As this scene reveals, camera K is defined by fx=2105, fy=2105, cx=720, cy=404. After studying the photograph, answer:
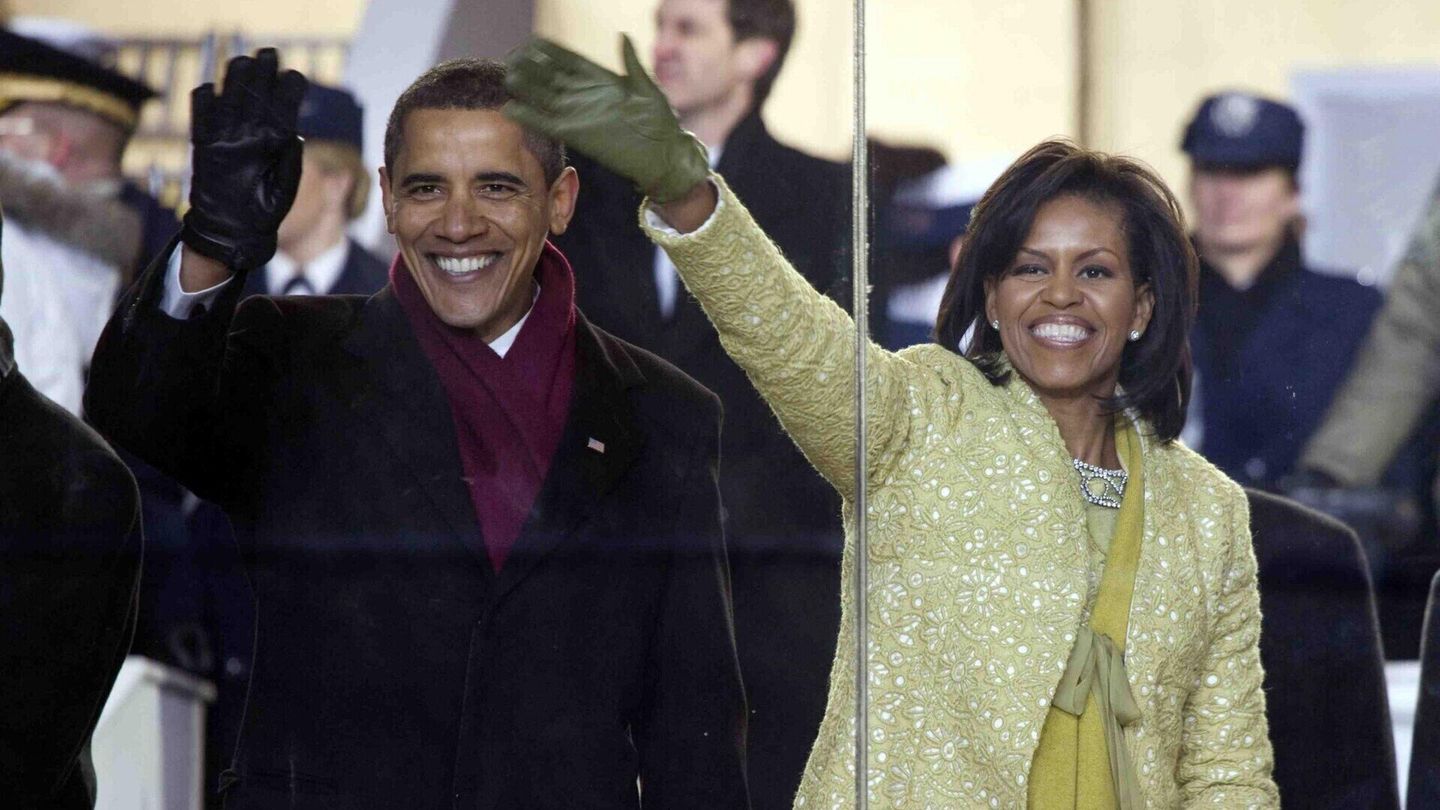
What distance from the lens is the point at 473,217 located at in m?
2.64

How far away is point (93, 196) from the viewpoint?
2924 mm

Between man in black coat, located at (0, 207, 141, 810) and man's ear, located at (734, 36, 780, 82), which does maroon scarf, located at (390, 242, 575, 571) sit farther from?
man's ear, located at (734, 36, 780, 82)

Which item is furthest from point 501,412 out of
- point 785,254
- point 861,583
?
point 785,254

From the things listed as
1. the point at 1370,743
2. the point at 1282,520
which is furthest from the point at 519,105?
the point at 1370,743

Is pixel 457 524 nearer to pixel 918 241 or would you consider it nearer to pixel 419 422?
pixel 419 422

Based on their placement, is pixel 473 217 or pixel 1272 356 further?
pixel 1272 356

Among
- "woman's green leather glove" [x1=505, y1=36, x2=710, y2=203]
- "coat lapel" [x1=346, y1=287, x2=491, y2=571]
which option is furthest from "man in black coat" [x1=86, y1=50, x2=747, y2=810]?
"woman's green leather glove" [x1=505, y1=36, x2=710, y2=203]

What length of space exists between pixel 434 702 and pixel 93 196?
0.89 m

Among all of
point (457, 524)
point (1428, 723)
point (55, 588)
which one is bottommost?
point (1428, 723)

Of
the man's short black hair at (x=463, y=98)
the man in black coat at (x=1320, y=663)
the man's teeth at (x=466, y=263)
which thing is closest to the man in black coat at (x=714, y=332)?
the man's short black hair at (x=463, y=98)

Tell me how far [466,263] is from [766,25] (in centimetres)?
72

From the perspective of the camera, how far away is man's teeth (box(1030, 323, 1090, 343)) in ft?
8.93

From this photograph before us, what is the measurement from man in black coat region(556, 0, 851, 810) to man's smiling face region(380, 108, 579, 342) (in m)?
0.17

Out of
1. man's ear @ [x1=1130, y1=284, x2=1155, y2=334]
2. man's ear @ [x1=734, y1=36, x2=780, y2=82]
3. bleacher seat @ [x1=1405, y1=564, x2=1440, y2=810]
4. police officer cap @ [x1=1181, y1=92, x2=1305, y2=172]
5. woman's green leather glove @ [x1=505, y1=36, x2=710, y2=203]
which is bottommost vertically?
bleacher seat @ [x1=1405, y1=564, x2=1440, y2=810]
